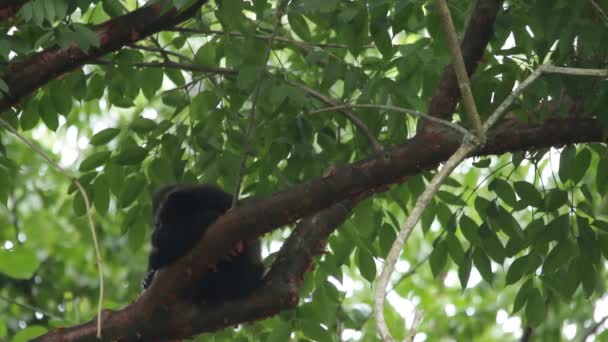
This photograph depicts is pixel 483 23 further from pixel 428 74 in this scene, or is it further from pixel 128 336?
pixel 128 336

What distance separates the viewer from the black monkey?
13.5ft

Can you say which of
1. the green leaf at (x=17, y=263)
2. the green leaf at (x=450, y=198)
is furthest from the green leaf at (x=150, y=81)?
the green leaf at (x=450, y=198)

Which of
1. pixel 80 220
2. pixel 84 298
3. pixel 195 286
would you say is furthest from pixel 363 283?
pixel 195 286

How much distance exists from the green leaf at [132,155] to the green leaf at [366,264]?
1075 millimetres

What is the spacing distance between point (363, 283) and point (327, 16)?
5.88 m

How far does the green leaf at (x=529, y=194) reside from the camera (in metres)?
4.22

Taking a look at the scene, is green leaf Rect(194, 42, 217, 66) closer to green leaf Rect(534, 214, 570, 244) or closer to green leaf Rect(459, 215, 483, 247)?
green leaf Rect(459, 215, 483, 247)

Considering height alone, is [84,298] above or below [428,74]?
above

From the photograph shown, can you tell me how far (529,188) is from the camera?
423cm

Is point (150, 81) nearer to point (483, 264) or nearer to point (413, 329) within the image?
point (483, 264)

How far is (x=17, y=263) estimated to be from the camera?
13.4 feet

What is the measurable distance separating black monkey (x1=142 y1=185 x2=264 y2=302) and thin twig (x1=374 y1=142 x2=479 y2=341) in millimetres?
1339

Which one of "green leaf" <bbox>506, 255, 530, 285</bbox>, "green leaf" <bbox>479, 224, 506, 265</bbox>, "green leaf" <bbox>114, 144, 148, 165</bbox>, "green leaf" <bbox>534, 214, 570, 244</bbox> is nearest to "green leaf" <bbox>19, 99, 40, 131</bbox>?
"green leaf" <bbox>114, 144, 148, 165</bbox>

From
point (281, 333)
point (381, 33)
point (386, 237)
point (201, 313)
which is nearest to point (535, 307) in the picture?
point (386, 237)
